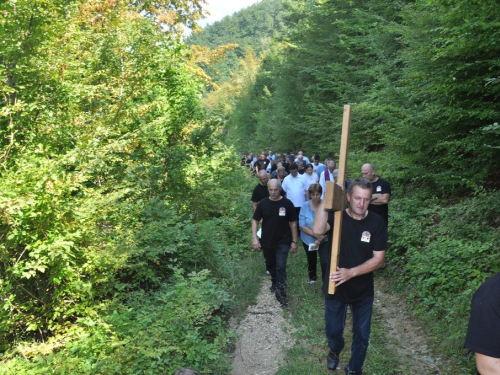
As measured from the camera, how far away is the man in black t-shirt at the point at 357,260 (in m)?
4.13

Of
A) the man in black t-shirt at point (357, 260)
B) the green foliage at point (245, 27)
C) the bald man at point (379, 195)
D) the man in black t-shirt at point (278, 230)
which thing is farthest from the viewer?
the green foliage at point (245, 27)

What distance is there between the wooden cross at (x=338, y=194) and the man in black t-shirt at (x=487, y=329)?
1607 mm

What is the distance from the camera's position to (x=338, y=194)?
371 centimetres

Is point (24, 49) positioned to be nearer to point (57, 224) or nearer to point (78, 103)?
point (78, 103)

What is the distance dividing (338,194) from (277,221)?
3.28 metres

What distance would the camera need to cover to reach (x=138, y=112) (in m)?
8.55

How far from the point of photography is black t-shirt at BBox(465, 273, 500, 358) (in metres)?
2.07

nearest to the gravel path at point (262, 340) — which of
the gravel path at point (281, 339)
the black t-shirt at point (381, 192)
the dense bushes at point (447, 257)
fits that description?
the gravel path at point (281, 339)

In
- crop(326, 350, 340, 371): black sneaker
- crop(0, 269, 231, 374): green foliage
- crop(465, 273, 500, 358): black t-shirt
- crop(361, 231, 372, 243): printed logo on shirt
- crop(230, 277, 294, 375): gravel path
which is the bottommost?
crop(230, 277, 294, 375): gravel path

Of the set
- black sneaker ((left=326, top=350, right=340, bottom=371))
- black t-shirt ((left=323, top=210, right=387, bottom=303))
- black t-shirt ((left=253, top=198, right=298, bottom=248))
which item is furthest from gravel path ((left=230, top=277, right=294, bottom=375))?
black t-shirt ((left=323, top=210, right=387, bottom=303))

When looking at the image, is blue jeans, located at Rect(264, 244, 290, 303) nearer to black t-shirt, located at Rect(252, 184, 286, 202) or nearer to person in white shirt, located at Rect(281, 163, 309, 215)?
black t-shirt, located at Rect(252, 184, 286, 202)

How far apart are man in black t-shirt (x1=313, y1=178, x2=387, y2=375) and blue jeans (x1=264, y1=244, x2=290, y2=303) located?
7.71ft

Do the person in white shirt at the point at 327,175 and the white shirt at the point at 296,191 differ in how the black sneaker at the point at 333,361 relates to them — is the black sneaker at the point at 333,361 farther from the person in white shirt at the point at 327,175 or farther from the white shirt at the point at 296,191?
the person in white shirt at the point at 327,175

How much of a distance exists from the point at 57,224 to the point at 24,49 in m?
2.50
